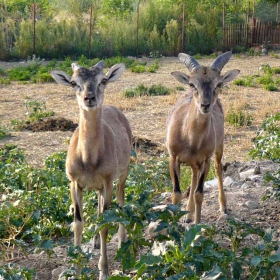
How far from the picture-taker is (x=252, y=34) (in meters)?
32.5

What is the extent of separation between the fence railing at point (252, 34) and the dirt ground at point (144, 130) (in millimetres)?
8406

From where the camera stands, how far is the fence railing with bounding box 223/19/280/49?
32.2 meters

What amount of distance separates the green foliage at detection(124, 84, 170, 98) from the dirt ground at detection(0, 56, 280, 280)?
24 cm

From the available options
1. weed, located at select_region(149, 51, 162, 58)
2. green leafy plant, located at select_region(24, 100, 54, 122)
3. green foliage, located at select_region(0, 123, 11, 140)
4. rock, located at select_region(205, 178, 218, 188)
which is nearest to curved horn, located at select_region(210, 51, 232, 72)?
rock, located at select_region(205, 178, 218, 188)

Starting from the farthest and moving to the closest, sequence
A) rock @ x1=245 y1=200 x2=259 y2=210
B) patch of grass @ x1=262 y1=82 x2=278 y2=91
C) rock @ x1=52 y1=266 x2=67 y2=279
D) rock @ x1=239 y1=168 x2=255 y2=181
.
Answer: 1. patch of grass @ x1=262 y1=82 x2=278 y2=91
2. rock @ x1=239 y1=168 x2=255 y2=181
3. rock @ x1=245 y1=200 x2=259 y2=210
4. rock @ x1=52 y1=266 x2=67 y2=279

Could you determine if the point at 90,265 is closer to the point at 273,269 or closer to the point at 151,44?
the point at 273,269

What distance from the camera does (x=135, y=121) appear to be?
48.5 ft

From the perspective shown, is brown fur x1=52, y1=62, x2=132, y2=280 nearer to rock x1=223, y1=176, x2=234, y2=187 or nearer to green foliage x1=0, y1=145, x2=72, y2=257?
green foliage x1=0, y1=145, x2=72, y2=257

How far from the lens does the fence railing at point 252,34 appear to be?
32250 mm

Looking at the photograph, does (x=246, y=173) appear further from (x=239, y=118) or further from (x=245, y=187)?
(x=239, y=118)

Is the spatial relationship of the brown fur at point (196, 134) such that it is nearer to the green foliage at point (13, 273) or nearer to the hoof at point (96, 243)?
the hoof at point (96, 243)

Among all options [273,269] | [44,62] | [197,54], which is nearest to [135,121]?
[273,269]

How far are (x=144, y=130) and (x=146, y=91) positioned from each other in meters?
4.68

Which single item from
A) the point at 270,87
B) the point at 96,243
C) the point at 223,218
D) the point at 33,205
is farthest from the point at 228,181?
the point at 270,87
